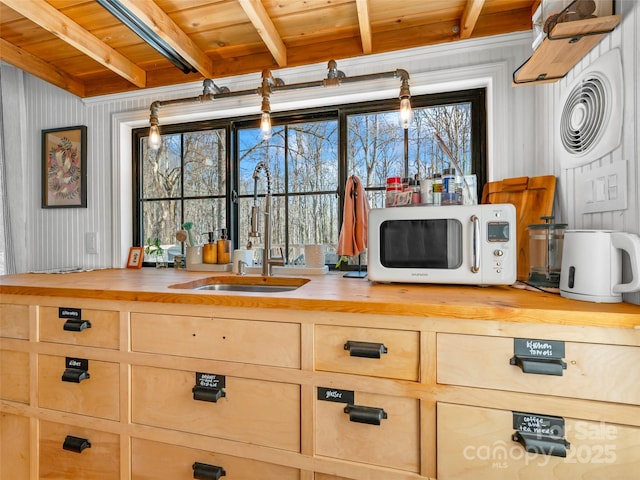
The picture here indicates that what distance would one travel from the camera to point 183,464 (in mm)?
1238

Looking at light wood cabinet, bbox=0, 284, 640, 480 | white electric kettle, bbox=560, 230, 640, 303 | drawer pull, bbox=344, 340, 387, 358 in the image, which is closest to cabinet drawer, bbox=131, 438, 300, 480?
light wood cabinet, bbox=0, 284, 640, 480

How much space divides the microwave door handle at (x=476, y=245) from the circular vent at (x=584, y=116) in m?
0.46

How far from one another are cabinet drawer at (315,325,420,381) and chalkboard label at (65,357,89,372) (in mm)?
991

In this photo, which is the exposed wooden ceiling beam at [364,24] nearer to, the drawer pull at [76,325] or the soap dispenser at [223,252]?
the soap dispenser at [223,252]

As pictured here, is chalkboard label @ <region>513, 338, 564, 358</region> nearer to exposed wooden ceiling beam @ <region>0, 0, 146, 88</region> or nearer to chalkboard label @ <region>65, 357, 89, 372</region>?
chalkboard label @ <region>65, 357, 89, 372</region>

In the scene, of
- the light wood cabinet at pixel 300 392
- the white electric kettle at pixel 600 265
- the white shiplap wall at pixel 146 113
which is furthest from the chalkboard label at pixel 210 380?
the white shiplap wall at pixel 146 113

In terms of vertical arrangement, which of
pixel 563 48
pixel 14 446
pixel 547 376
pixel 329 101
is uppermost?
pixel 329 101

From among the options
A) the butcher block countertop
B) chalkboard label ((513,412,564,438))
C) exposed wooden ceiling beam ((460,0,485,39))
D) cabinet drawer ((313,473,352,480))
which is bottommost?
cabinet drawer ((313,473,352,480))

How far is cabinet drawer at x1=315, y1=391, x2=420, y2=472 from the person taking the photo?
102cm

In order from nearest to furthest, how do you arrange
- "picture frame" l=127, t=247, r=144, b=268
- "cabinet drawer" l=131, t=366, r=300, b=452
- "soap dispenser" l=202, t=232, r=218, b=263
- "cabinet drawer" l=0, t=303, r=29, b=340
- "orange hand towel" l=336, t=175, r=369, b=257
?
"cabinet drawer" l=131, t=366, r=300, b=452 → "cabinet drawer" l=0, t=303, r=29, b=340 → "orange hand towel" l=336, t=175, r=369, b=257 → "soap dispenser" l=202, t=232, r=218, b=263 → "picture frame" l=127, t=247, r=144, b=268

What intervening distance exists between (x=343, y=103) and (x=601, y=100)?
4.07ft

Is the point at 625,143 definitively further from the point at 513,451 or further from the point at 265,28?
the point at 265,28

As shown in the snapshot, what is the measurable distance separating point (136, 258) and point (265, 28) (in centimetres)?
167

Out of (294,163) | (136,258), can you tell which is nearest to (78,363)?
(136,258)
